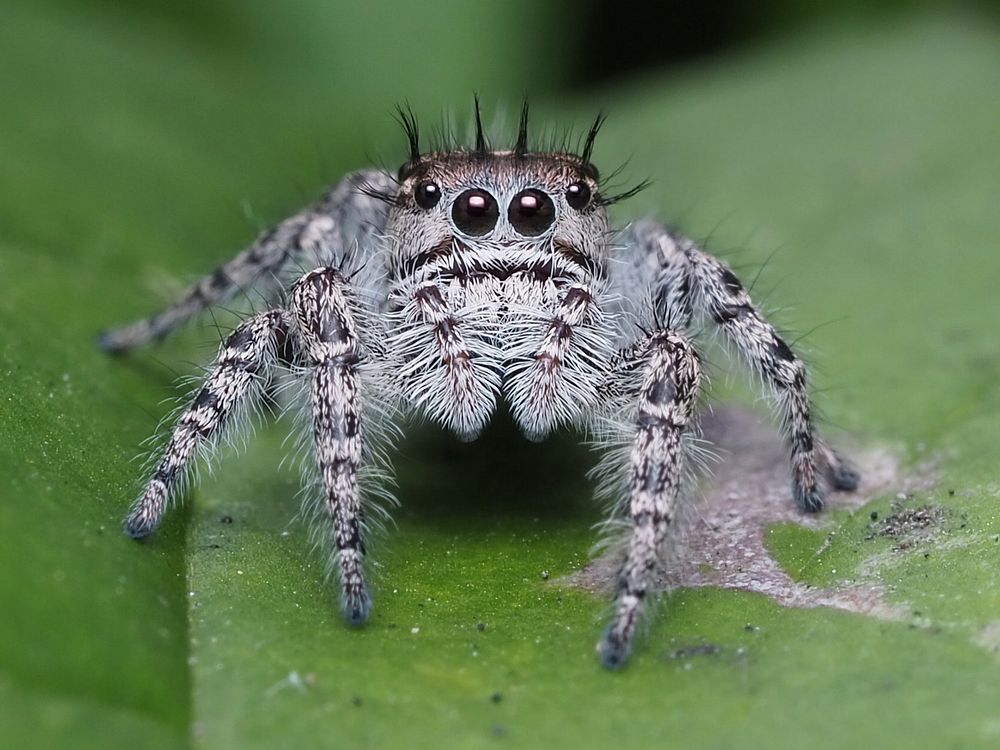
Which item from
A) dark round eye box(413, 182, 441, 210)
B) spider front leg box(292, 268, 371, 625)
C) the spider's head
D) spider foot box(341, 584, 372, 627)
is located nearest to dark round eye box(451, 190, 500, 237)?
the spider's head

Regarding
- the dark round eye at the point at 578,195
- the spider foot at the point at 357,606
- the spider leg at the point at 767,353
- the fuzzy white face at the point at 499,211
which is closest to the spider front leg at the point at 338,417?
the spider foot at the point at 357,606

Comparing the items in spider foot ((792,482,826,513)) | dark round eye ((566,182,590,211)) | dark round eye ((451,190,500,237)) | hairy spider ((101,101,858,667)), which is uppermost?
dark round eye ((566,182,590,211))

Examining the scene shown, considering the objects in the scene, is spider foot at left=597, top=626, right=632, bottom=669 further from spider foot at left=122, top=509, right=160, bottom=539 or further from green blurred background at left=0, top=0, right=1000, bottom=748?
spider foot at left=122, top=509, right=160, bottom=539

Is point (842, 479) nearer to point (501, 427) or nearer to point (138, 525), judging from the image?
point (501, 427)

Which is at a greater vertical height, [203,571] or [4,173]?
[4,173]

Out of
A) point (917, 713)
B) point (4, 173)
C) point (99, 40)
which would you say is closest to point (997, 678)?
point (917, 713)

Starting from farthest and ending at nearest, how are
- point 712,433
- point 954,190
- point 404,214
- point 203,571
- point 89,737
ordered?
point 954,190, point 712,433, point 404,214, point 203,571, point 89,737

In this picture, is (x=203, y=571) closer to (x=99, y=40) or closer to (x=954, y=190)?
(x=954, y=190)
